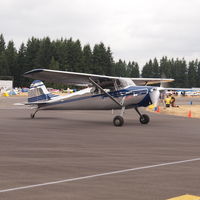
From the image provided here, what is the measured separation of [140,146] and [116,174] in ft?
14.6

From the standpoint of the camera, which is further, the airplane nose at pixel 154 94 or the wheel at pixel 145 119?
the wheel at pixel 145 119

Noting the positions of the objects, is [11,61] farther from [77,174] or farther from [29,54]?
[77,174]

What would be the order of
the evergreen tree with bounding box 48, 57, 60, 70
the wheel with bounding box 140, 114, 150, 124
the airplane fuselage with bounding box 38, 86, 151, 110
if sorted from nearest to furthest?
the airplane fuselage with bounding box 38, 86, 151, 110 → the wheel with bounding box 140, 114, 150, 124 → the evergreen tree with bounding box 48, 57, 60, 70

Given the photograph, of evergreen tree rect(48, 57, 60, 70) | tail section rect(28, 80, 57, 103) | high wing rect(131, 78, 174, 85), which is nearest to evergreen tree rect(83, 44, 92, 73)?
evergreen tree rect(48, 57, 60, 70)

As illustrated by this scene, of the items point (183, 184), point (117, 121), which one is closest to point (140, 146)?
point (183, 184)

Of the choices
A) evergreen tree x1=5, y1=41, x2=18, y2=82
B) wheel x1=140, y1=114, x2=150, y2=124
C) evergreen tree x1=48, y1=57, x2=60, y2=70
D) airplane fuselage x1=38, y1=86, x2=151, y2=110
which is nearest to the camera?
airplane fuselage x1=38, y1=86, x2=151, y2=110

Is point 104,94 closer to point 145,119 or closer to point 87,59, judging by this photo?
point 145,119

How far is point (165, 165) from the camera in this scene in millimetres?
8766

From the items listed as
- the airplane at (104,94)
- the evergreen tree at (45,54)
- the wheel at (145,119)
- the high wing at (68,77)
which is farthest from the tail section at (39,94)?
the evergreen tree at (45,54)

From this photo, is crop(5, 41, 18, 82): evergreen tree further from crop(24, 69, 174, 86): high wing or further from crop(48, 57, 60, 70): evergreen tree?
crop(24, 69, 174, 86): high wing

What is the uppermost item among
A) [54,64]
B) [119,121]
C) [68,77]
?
[54,64]

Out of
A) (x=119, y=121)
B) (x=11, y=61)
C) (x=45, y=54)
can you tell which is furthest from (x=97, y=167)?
(x=11, y=61)

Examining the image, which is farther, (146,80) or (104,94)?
(146,80)

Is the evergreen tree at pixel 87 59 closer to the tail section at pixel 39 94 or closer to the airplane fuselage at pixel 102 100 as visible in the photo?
the tail section at pixel 39 94
